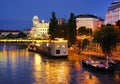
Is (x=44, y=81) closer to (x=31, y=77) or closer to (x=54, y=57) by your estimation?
(x=31, y=77)

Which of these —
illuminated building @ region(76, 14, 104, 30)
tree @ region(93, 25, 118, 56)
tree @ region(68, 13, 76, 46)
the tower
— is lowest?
tree @ region(93, 25, 118, 56)

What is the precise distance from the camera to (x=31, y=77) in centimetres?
3431

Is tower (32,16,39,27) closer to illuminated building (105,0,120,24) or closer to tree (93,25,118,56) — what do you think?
illuminated building (105,0,120,24)

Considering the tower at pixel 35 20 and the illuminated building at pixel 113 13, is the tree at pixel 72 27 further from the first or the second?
the tower at pixel 35 20

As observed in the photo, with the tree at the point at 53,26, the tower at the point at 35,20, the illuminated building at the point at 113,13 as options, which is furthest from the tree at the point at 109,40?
the tower at the point at 35,20

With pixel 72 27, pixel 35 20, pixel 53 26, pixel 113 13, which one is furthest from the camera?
pixel 35 20

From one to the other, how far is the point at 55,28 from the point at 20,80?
160 feet

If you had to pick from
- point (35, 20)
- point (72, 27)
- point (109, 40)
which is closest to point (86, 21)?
point (35, 20)

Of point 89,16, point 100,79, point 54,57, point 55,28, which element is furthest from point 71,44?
point 89,16

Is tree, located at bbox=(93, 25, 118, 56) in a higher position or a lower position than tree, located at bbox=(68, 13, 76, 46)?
lower

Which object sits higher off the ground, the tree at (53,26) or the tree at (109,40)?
the tree at (53,26)

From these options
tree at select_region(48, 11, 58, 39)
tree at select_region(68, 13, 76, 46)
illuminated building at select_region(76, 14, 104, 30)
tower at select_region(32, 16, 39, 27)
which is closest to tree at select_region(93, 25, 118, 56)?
tree at select_region(68, 13, 76, 46)

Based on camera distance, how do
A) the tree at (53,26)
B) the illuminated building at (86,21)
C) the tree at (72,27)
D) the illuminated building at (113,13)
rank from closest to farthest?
the tree at (72,27) → the tree at (53,26) → the illuminated building at (113,13) → the illuminated building at (86,21)

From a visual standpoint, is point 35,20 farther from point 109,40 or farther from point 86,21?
point 109,40
